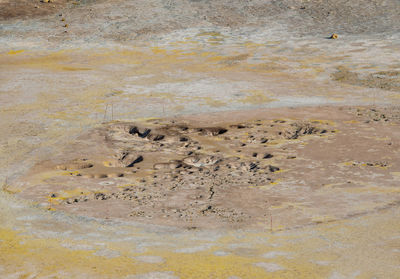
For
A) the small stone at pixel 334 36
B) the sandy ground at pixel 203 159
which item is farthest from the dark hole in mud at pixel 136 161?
the small stone at pixel 334 36

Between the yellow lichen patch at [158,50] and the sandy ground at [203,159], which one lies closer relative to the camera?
the sandy ground at [203,159]

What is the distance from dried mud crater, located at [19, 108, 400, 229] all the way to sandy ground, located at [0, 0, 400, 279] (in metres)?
0.03

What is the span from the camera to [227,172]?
7.29 m

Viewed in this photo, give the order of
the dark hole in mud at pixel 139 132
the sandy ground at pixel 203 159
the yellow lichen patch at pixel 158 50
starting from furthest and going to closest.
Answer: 1. the yellow lichen patch at pixel 158 50
2. the dark hole in mud at pixel 139 132
3. the sandy ground at pixel 203 159

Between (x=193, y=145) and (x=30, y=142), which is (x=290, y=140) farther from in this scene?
(x=30, y=142)

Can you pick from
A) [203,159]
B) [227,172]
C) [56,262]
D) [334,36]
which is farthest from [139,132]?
[334,36]

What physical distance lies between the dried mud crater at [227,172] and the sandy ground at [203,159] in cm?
3

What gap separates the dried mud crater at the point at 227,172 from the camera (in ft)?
Result: 19.7

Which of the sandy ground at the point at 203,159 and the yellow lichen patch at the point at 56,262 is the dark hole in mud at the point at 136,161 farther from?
the yellow lichen patch at the point at 56,262

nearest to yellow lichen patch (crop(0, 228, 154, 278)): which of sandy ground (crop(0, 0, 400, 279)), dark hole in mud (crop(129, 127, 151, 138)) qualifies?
sandy ground (crop(0, 0, 400, 279))

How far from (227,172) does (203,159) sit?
731 millimetres

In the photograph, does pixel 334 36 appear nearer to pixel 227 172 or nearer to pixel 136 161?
pixel 136 161

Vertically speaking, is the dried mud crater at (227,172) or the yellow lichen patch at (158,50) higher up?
the yellow lichen patch at (158,50)

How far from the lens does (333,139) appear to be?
8.78m
